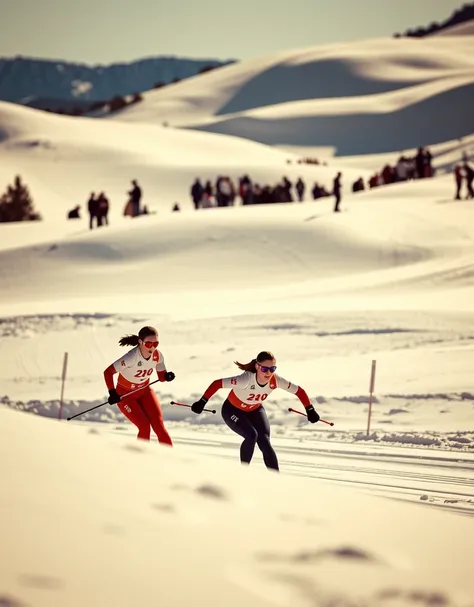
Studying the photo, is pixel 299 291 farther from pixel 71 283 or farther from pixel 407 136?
pixel 407 136

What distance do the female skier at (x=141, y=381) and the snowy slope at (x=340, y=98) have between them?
82.2 m

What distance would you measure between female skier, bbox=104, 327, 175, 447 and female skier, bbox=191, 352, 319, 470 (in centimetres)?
69

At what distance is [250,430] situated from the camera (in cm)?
1015

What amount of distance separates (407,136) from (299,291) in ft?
228

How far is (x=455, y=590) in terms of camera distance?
4.65 metres

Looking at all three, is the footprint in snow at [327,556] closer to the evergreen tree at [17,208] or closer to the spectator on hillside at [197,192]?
the spectator on hillside at [197,192]

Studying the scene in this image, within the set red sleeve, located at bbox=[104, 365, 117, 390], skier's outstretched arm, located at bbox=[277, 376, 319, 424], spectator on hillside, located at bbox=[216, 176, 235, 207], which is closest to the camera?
skier's outstretched arm, located at bbox=[277, 376, 319, 424]

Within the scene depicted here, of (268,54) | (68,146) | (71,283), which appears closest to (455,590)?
(71,283)

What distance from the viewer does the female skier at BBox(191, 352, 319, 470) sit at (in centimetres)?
1003

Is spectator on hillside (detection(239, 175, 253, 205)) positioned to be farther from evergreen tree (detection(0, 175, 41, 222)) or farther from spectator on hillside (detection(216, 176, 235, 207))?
evergreen tree (detection(0, 175, 41, 222))

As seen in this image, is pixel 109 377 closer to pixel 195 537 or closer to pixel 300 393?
pixel 300 393

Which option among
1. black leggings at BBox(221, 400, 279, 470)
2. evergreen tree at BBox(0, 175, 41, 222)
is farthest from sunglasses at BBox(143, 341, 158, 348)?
evergreen tree at BBox(0, 175, 41, 222)

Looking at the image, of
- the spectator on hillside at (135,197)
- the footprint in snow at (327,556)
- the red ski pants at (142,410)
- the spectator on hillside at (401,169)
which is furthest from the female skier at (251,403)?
the spectator on hillside at (401,169)

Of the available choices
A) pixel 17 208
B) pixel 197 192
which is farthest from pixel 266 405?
pixel 17 208
